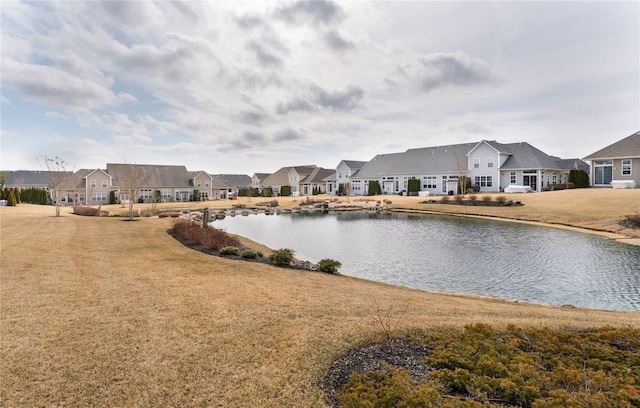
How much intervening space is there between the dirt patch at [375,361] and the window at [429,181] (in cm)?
5061

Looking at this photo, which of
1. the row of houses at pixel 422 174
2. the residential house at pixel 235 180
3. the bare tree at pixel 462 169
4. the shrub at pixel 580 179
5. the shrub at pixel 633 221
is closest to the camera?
the shrub at pixel 633 221

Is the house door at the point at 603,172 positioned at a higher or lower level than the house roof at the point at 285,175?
lower

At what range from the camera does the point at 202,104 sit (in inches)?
1150

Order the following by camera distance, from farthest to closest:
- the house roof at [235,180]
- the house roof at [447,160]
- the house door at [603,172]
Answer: the house roof at [235,180], the house roof at [447,160], the house door at [603,172]

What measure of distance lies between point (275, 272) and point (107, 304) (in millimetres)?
5061

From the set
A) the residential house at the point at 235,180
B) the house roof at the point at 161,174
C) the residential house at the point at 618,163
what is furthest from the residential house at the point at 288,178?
the residential house at the point at 618,163

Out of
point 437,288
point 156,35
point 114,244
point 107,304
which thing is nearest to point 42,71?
point 156,35

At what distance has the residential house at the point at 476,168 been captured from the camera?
150 feet

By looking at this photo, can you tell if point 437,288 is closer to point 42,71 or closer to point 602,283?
point 602,283

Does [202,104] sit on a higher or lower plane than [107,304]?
higher

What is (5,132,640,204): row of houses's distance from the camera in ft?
132

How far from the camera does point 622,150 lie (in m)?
38.1

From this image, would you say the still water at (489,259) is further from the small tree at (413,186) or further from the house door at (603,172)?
the small tree at (413,186)

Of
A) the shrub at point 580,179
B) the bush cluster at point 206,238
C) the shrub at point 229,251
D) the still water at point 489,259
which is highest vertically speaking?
the shrub at point 580,179
